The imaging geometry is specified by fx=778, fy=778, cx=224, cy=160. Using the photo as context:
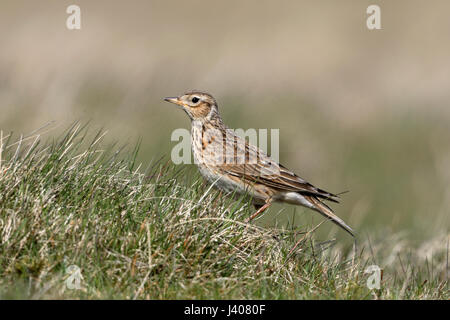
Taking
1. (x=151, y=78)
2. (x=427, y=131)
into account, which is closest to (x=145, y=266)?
(x=151, y=78)

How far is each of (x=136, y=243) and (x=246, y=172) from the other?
9.40ft

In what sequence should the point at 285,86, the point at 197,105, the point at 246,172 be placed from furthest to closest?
the point at 285,86, the point at 197,105, the point at 246,172

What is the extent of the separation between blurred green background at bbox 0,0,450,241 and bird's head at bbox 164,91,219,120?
1.97 m

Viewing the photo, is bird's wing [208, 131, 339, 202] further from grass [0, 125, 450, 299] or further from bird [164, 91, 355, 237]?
grass [0, 125, 450, 299]

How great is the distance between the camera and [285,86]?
666 inches

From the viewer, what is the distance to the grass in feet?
15.5

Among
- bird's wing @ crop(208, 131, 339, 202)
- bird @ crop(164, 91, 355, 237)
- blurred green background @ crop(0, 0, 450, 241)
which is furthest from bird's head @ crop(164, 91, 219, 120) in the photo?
blurred green background @ crop(0, 0, 450, 241)

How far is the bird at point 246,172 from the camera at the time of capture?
7.45 m

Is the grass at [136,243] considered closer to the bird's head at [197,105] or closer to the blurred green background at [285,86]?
the bird's head at [197,105]

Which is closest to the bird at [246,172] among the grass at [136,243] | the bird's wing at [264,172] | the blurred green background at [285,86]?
the bird's wing at [264,172]

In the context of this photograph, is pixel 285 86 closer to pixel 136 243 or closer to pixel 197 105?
pixel 197 105

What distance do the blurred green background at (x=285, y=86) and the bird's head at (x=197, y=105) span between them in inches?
77.6

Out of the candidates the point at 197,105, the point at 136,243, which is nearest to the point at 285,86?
the point at 197,105
